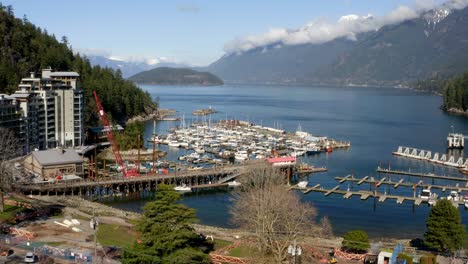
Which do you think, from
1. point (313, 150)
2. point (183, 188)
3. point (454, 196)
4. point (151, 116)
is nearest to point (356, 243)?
point (454, 196)

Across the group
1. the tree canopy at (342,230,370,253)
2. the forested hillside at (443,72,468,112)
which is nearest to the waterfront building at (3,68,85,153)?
the tree canopy at (342,230,370,253)

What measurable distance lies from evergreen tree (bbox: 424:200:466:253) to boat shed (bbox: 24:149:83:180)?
31.0m

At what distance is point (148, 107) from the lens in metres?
114

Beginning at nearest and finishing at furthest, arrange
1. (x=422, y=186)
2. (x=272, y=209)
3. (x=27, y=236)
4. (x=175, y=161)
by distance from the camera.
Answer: (x=272, y=209), (x=27, y=236), (x=422, y=186), (x=175, y=161)

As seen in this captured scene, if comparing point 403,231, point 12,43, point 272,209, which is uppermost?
point 12,43

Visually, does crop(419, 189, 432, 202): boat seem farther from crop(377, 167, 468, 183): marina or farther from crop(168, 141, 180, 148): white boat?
crop(168, 141, 180, 148): white boat

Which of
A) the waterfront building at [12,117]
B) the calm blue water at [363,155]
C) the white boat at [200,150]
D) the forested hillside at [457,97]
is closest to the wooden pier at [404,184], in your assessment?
the calm blue water at [363,155]

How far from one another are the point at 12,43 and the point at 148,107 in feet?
116

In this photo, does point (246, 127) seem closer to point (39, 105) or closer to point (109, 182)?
point (39, 105)

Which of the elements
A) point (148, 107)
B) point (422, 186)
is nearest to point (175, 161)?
point (422, 186)

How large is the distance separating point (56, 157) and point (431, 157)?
1750 inches

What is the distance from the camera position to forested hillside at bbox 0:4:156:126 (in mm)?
77938

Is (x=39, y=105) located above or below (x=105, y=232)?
above

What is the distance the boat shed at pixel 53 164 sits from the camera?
46406 millimetres
